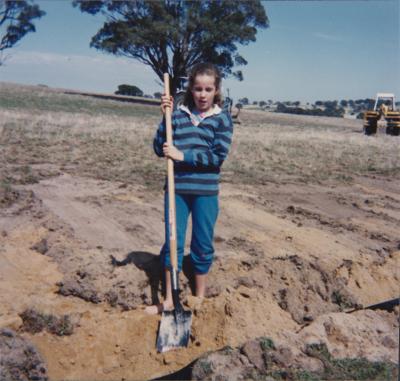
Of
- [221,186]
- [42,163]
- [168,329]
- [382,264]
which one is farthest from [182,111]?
[42,163]

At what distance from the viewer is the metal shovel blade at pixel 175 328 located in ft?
10.5

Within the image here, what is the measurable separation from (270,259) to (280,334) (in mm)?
1367

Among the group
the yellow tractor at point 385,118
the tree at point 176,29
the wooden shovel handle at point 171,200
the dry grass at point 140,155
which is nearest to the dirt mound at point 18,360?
the wooden shovel handle at point 171,200

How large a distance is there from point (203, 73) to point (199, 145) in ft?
1.59

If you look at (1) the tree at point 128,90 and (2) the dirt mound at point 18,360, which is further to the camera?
(1) the tree at point 128,90

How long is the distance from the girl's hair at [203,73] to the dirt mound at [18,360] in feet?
6.26

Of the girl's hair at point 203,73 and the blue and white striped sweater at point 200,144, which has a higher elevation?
the girl's hair at point 203,73

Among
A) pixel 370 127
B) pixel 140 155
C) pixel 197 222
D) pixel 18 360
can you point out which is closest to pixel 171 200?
pixel 197 222

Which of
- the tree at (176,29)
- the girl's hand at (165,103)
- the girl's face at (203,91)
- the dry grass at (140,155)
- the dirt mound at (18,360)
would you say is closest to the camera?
the dirt mound at (18,360)

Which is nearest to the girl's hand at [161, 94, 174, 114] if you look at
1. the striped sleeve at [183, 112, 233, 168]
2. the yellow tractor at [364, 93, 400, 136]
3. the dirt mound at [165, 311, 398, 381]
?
the striped sleeve at [183, 112, 233, 168]

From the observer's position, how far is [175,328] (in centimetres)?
324

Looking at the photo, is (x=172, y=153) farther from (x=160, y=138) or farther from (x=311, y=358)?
(x=311, y=358)

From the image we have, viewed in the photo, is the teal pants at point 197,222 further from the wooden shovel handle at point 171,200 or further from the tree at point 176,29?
the tree at point 176,29

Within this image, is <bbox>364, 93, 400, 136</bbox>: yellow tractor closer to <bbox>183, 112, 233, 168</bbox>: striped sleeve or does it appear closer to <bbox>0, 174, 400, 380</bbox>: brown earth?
<bbox>0, 174, 400, 380</bbox>: brown earth
